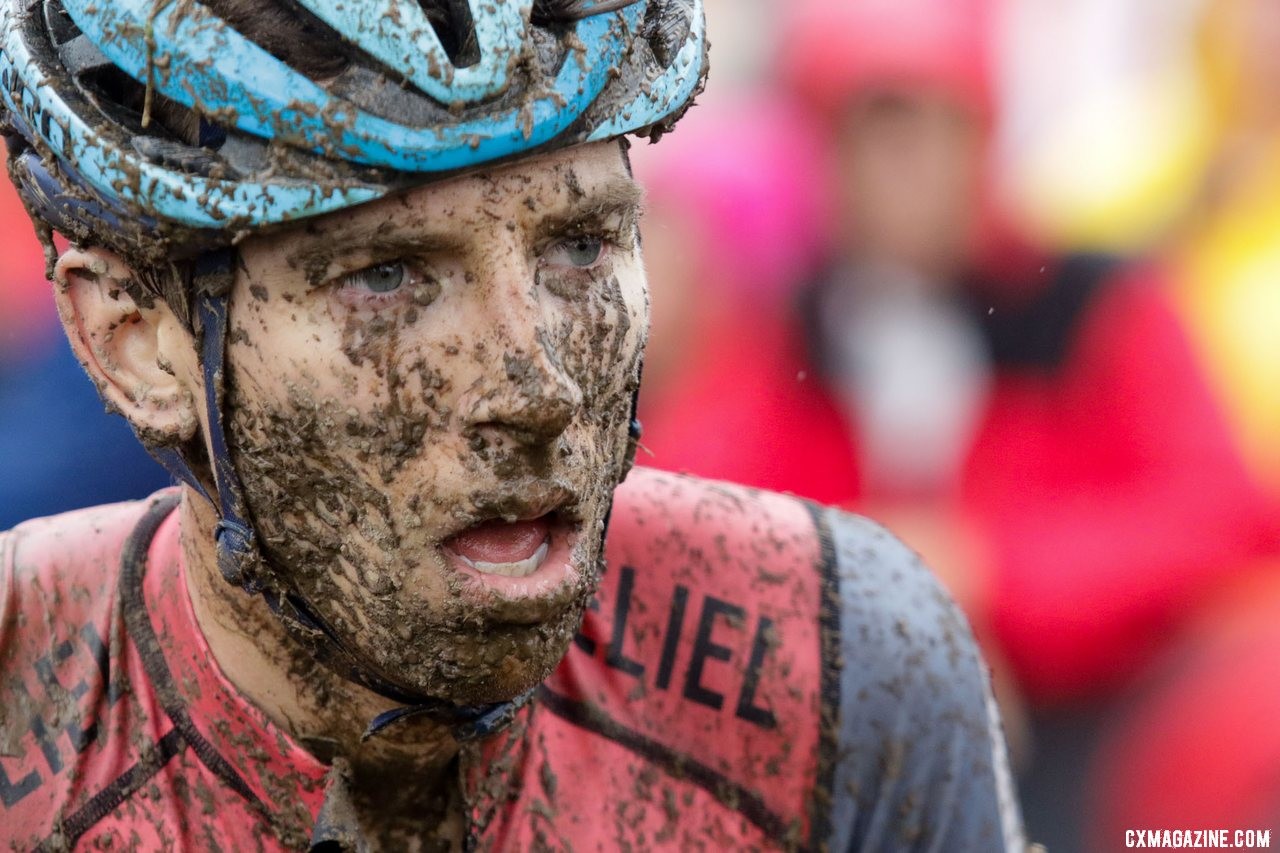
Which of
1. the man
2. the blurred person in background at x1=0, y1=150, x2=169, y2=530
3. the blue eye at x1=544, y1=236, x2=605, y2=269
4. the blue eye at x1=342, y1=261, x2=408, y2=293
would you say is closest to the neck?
the man

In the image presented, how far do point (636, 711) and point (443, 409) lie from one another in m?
0.91

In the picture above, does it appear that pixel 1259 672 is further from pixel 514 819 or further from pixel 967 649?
pixel 514 819

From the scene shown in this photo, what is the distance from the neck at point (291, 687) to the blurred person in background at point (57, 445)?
1889mm

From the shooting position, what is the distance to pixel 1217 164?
682cm

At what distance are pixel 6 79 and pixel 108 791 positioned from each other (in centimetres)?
111

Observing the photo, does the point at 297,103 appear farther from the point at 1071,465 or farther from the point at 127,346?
the point at 1071,465

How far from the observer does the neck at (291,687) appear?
2.95m

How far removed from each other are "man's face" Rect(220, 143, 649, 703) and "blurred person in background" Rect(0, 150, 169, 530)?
2.27 meters

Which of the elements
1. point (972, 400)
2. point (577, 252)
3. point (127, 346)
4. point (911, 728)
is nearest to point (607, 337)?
point (577, 252)

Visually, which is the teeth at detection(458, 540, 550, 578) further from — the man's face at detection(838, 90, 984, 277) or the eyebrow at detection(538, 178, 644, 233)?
the man's face at detection(838, 90, 984, 277)

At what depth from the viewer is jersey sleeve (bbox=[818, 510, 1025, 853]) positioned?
3.22m

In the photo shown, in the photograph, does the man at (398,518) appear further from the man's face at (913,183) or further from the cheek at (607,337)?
the man's face at (913,183)

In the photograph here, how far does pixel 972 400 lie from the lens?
221 inches

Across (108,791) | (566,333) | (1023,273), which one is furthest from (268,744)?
(1023,273)
